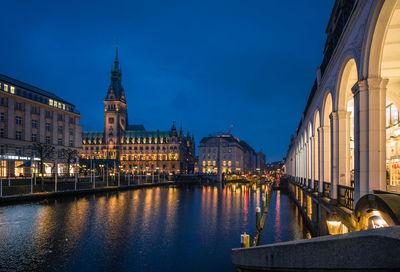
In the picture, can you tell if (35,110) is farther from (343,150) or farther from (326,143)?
(343,150)

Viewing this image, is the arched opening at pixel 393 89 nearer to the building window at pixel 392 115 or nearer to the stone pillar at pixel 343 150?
the building window at pixel 392 115

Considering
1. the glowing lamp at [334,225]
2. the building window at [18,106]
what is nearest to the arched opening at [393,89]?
the glowing lamp at [334,225]

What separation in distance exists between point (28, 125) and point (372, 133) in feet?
318

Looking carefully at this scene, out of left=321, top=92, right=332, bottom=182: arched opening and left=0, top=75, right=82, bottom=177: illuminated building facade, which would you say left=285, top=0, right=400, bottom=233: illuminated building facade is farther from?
left=0, top=75, right=82, bottom=177: illuminated building facade

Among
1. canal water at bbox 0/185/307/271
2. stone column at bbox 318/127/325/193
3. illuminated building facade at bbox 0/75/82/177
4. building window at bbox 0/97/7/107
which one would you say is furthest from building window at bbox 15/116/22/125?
stone column at bbox 318/127/325/193

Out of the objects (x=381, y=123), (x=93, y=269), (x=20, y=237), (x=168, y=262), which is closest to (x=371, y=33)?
(x=381, y=123)

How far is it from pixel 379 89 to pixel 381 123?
148 cm

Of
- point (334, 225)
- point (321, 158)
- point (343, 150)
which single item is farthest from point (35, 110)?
point (334, 225)

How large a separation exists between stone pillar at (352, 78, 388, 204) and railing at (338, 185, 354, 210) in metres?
2.97

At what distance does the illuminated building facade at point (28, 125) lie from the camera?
8164 centimetres

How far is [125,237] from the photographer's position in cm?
2741

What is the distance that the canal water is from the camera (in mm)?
20500

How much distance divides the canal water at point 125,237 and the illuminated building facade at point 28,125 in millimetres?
44794

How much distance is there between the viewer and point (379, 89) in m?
13.0
